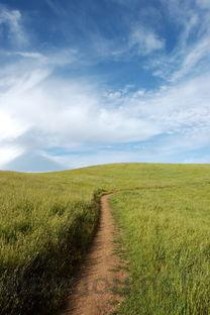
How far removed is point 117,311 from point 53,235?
4.30m

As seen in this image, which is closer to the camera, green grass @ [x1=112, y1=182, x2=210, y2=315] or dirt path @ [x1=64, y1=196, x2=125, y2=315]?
green grass @ [x1=112, y1=182, x2=210, y2=315]

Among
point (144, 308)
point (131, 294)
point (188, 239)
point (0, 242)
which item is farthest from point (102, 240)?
point (144, 308)

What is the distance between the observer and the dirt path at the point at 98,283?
753 centimetres

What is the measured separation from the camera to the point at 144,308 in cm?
708

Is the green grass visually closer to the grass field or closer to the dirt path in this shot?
the grass field

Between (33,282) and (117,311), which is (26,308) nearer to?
(33,282)

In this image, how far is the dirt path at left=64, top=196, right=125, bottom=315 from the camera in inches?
297

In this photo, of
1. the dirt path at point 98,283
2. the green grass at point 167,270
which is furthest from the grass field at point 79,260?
the dirt path at point 98,283

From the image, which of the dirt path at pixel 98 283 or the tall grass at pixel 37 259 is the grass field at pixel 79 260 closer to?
the tall grass at pixel 37 259

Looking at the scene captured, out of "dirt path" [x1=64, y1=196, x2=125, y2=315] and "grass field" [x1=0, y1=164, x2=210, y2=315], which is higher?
"grass field" [x1=0, y1=164, x2=210, y2=315]

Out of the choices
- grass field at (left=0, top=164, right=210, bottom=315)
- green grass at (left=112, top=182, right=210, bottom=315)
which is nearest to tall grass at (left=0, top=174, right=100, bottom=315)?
grass field at (left=0, top=164, right=210, bottom=315)

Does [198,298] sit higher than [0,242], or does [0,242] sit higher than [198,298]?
[0,242]

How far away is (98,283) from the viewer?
902 cm

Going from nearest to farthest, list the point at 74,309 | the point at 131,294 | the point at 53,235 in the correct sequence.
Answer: the point at 74,309 → the point at 131,294 → the point at 53,235
